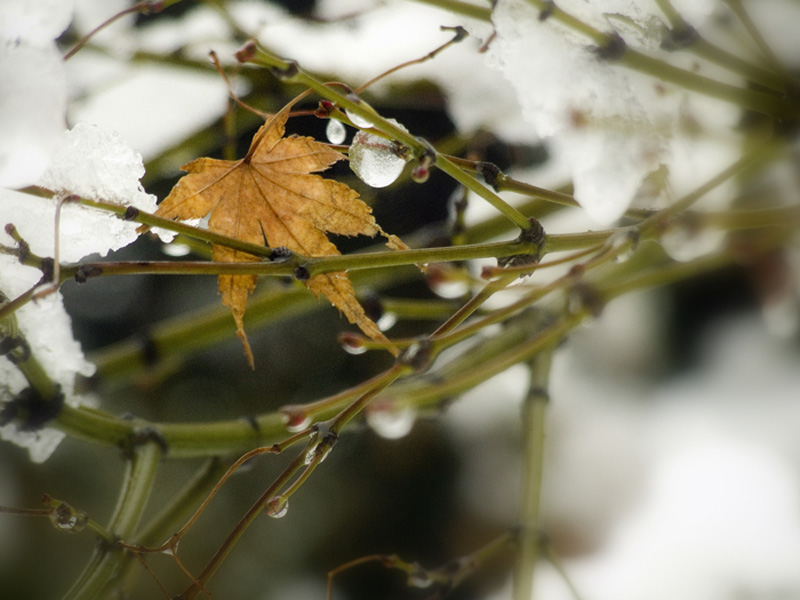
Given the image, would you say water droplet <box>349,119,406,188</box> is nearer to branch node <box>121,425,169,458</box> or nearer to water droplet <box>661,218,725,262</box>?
water droplet <box>661,218,725,262</box>

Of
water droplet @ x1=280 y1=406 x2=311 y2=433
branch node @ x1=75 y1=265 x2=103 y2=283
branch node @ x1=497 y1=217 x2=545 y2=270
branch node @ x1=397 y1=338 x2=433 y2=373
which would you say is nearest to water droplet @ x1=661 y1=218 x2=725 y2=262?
branch node @ x1=497 y1=217 x2=545 y2=270

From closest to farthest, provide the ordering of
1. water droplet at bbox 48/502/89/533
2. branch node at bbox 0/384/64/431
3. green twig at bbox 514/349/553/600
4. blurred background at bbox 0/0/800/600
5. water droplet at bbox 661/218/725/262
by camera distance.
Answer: water droplet at bbox 661/218/725/262
water droplet at bbox 48/502/89/533
branch node at bbox 0/384/64/431
green twig at bbox 514/349/553/600
blurred background at bbox 0/0/800/600

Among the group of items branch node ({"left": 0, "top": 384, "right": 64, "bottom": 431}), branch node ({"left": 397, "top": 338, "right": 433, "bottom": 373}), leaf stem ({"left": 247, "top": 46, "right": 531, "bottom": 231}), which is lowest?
branch node ({"left": 397, "top": 338, "right": 433, "bottom": 373})

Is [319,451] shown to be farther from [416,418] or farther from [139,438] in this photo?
[416,418]

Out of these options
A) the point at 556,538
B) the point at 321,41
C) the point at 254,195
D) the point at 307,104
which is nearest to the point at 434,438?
the point at 556,538

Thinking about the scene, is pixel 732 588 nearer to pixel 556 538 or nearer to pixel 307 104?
pixel 556 538

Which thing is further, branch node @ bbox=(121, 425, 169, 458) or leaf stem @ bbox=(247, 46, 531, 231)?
branch node @ bbox=(121, 425, 169, 458)

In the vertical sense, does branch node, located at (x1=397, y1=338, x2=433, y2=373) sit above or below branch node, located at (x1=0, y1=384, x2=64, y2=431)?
below
